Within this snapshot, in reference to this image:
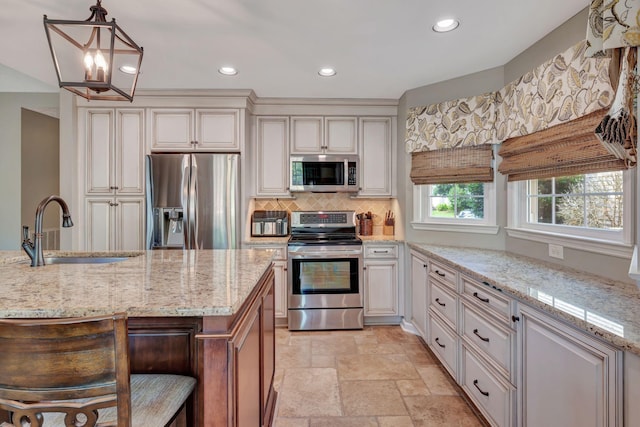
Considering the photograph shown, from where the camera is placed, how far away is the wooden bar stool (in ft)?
2.38

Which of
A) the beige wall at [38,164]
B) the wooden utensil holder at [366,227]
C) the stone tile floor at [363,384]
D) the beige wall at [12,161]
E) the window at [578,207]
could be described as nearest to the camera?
the window at [578,207]

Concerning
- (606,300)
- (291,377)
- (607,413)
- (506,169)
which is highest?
(506,169)

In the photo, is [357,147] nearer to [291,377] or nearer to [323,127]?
[323,127]

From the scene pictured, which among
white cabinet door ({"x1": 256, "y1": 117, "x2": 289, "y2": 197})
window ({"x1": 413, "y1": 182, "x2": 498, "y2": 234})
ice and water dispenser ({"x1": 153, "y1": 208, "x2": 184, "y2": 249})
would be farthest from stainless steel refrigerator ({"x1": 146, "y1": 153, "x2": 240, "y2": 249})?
window ({"x1": 413, "y1": 182, "x2": 498, "y2": 234})

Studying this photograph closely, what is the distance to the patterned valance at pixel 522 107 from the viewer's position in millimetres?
1743

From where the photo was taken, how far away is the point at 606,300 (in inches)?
52.8

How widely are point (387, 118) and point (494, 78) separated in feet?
3.72

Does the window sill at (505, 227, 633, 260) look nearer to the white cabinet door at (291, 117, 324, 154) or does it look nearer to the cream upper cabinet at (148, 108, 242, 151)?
the white cabinet door at (291, 117, 324, 154)

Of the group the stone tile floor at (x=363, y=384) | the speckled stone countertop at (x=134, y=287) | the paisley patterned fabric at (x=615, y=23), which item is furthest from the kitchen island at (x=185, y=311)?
the paisley patterned fabric at (x=615, y=23)

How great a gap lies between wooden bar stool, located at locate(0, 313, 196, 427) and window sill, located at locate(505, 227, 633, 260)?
7.28 ft

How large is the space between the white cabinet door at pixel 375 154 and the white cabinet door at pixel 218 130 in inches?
54.1

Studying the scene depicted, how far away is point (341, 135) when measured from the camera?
355cm

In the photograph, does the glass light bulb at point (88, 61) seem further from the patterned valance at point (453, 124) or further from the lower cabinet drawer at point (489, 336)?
the patterned valance at point (453, 124)

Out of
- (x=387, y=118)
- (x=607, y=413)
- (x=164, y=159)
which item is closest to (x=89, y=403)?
(x=607, y=413)
